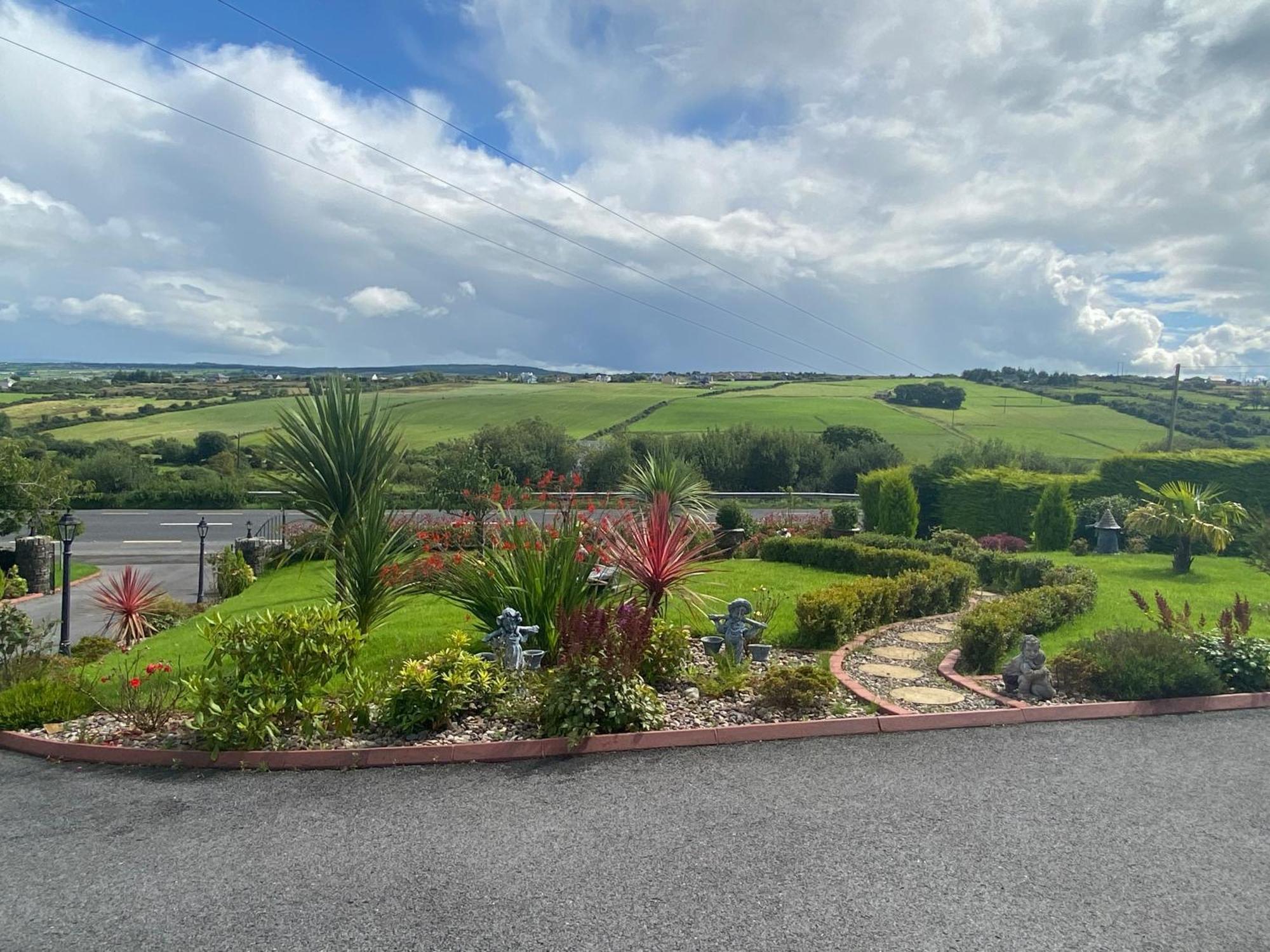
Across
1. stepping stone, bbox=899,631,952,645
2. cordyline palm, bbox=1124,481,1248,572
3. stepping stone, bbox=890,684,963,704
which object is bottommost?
stepping stone, bbox=899,631,952,645

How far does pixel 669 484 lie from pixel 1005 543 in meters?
10.9

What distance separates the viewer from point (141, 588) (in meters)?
14.2

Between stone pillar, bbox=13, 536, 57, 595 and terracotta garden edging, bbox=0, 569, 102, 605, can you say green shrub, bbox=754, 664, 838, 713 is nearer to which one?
terracotta garden edging, bbox=0, 569, 102, 605

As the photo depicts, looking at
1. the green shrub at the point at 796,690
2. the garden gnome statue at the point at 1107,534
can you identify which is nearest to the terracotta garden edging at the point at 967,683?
the green shrub at the point at 796,690

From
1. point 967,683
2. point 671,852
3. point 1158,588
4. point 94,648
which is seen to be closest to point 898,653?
point 967,683

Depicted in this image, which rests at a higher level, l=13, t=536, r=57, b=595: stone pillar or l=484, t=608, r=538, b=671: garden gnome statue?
l=484, t=608, r=538, b=671: garden gnome statue

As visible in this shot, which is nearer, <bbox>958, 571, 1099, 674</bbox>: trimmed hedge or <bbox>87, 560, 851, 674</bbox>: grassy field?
<bbox>958, 571, 1099, 674</bbox>: trimmed hedge

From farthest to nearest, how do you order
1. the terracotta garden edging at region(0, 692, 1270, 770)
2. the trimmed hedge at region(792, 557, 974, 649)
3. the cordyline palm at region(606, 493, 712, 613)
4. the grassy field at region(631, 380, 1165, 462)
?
1. the grassy field at region(631, 380, 1165, 462)
2. the trimmed hedge at region(792, 557, 974, 649)
3. the cordyline palm at region(606, 493, 712, 613)
4. the terracotta garden edging at region(0, 692, 1270, 770)

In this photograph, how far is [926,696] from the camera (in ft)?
22.6

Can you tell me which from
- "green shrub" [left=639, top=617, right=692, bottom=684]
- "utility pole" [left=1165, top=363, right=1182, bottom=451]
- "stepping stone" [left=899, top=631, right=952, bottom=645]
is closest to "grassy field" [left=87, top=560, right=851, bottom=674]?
"green shrub" [left=639, top=617, right=692, bottom=684]

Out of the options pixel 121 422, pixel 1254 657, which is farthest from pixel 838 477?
pixel 121 422

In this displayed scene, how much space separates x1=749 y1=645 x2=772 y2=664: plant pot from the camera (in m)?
7.82

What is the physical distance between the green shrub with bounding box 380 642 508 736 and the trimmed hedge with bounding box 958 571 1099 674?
4.53 m

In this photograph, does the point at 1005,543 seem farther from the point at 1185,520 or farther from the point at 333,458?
the point at 333,458
